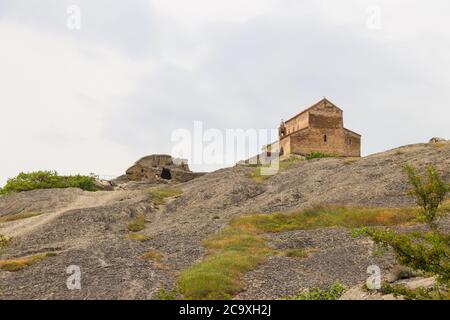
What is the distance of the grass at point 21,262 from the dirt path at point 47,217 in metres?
10.2

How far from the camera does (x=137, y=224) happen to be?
152 feet

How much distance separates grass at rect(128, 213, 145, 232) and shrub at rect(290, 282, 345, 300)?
24.3 meters


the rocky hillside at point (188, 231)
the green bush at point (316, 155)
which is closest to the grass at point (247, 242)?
the rocky hillside at point (188, 231)

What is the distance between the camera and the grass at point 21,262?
29.3 m

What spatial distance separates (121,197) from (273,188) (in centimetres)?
1896

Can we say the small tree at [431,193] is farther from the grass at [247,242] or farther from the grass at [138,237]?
the grass at [138,237]

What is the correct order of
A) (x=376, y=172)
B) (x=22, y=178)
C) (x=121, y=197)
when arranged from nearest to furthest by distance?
(x=376, y=172) → (x=121, y=197) → (x=22, y=178)

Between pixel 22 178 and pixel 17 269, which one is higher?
pixel 22 178

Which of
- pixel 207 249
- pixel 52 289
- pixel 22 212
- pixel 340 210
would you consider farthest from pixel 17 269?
pixel 22 212

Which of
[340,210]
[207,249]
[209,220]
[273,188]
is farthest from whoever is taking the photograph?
[273,188]

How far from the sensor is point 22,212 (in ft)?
194

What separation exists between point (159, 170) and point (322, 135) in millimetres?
33665

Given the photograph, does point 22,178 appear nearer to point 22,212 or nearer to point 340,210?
point 22,212

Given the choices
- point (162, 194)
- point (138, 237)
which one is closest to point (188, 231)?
point (138, 237)
